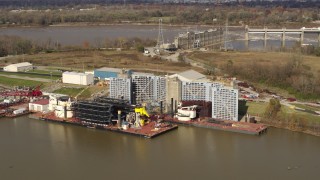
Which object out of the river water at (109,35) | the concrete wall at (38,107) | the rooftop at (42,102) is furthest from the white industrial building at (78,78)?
the river water at (109,35)

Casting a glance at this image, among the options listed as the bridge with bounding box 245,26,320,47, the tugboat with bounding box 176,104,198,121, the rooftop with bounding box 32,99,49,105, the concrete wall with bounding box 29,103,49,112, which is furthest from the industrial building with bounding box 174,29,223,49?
the tugboat with bounding box 176,104,198,121

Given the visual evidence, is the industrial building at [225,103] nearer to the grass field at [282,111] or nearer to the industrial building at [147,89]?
the grass field at [282,111]

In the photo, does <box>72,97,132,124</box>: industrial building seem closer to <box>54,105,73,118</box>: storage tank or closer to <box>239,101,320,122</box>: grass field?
<box>54,105,73,118</box>: storage tank

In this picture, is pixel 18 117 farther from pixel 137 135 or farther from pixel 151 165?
pixel 151 165

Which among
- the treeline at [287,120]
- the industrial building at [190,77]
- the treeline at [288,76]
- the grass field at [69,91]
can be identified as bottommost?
the treeline at [287,120]

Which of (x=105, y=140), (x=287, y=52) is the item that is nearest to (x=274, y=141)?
A: (x=105, y=140)

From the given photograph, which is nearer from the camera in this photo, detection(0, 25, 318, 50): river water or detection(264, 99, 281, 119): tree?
detection(264, 99, 281, 119): tree
